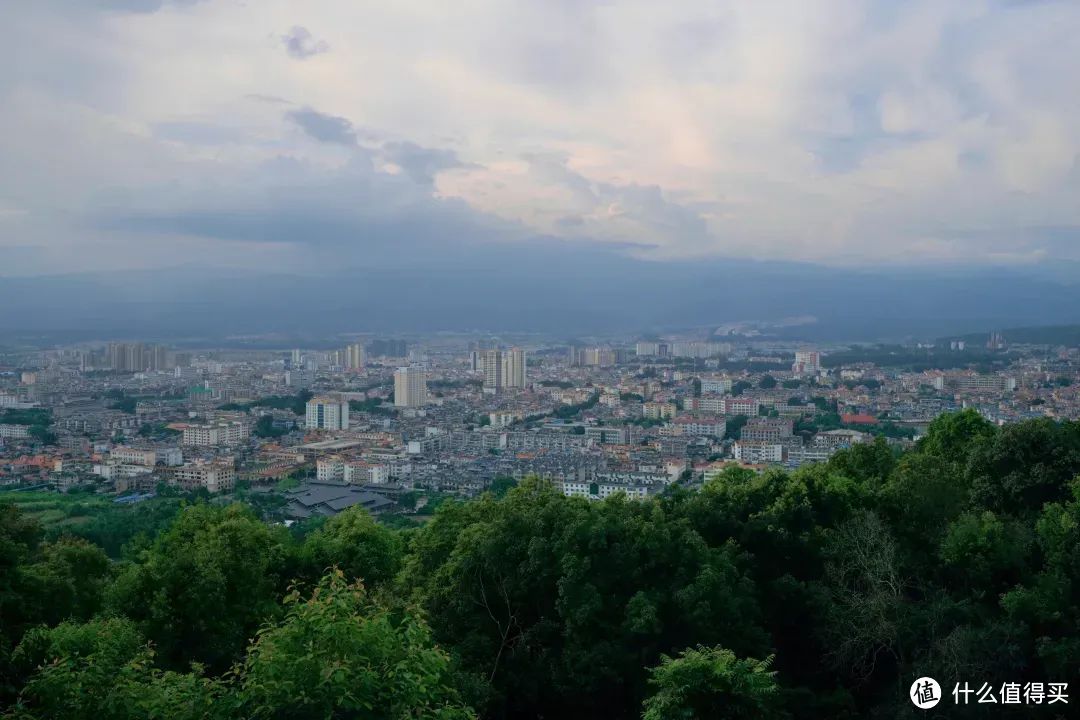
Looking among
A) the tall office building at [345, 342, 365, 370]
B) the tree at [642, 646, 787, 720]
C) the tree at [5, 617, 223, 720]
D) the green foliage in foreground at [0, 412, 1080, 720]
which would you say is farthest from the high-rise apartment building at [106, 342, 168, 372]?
the tree at [642, 646, 787, 720]

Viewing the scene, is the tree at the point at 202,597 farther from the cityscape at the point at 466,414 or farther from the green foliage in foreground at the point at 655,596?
the cityscape at the point at 466,414

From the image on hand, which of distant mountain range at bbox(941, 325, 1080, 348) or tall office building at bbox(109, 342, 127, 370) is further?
distant mountain range at bbox(941, 325, 1080, 348)

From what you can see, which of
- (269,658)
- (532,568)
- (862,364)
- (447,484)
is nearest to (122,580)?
(532,568)

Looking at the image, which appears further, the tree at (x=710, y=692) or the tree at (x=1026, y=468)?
the tree at (x=1026, y=468)

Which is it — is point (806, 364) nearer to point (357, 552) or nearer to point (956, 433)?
point (956, 433)

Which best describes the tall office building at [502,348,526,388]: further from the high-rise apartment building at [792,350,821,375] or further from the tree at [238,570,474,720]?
the tree at [238,570,474,720]

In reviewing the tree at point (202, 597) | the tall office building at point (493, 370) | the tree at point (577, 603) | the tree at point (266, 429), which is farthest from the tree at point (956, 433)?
the tall office building at point (493, 370)
